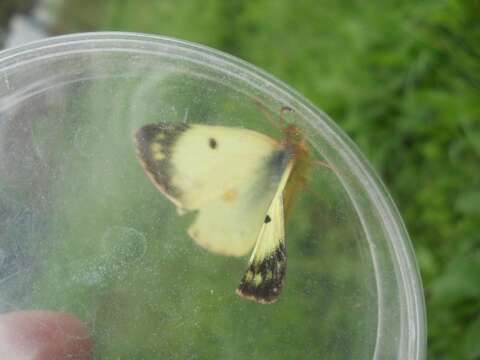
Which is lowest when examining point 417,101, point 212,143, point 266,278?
point 266,278

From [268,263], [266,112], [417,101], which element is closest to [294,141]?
[266,112]

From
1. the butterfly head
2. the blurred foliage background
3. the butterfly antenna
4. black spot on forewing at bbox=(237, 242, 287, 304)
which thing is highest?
the blurred foliage background

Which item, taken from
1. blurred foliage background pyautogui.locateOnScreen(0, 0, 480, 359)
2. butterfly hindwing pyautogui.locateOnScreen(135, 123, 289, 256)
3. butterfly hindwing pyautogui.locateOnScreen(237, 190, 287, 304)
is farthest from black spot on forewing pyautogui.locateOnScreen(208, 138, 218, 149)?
blurred foliage background pyautogui.locateOnScreen(0, 0, 480, 359)

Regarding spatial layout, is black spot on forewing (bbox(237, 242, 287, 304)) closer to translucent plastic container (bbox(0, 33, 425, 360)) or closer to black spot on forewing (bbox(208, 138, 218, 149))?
translucent plastic container (bbox(0, 33, 425, 360))

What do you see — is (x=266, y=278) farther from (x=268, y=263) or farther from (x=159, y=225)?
(x=159, y=225)

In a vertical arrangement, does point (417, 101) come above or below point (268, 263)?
above

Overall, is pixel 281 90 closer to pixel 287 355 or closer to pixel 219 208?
pixel 219 208

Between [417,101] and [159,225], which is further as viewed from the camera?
[417,101]
